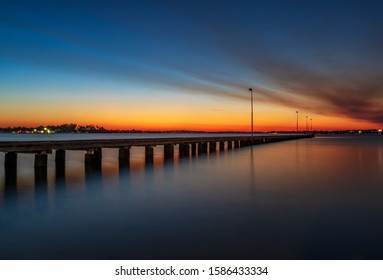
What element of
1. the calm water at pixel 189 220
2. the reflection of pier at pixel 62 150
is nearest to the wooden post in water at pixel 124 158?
the reflection of pier at pixel 62 150

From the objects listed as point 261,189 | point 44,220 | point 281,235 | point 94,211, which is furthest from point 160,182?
point 281,235

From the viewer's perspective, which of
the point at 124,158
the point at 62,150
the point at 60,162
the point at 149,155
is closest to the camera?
the point at 60,162

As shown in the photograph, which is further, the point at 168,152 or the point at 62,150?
the point at 168,152

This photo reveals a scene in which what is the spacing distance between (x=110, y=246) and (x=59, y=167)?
Result: 19.0m

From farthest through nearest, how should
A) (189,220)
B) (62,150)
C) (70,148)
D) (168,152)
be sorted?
(168,152)
(62,150)
(70,148)
(189,220)

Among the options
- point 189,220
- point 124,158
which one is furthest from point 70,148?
point 189,220

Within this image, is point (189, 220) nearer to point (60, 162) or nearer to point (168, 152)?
point (60, 162)

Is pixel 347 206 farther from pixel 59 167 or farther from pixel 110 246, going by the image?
pixel 59 167

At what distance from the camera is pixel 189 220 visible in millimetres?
11430

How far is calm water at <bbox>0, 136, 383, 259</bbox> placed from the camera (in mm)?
8297

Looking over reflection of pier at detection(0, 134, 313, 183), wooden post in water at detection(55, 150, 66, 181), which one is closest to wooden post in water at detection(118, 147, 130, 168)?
reflection of pier at detection(0, 134, 313, 183)

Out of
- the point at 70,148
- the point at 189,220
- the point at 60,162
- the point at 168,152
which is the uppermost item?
the point at 70,148
